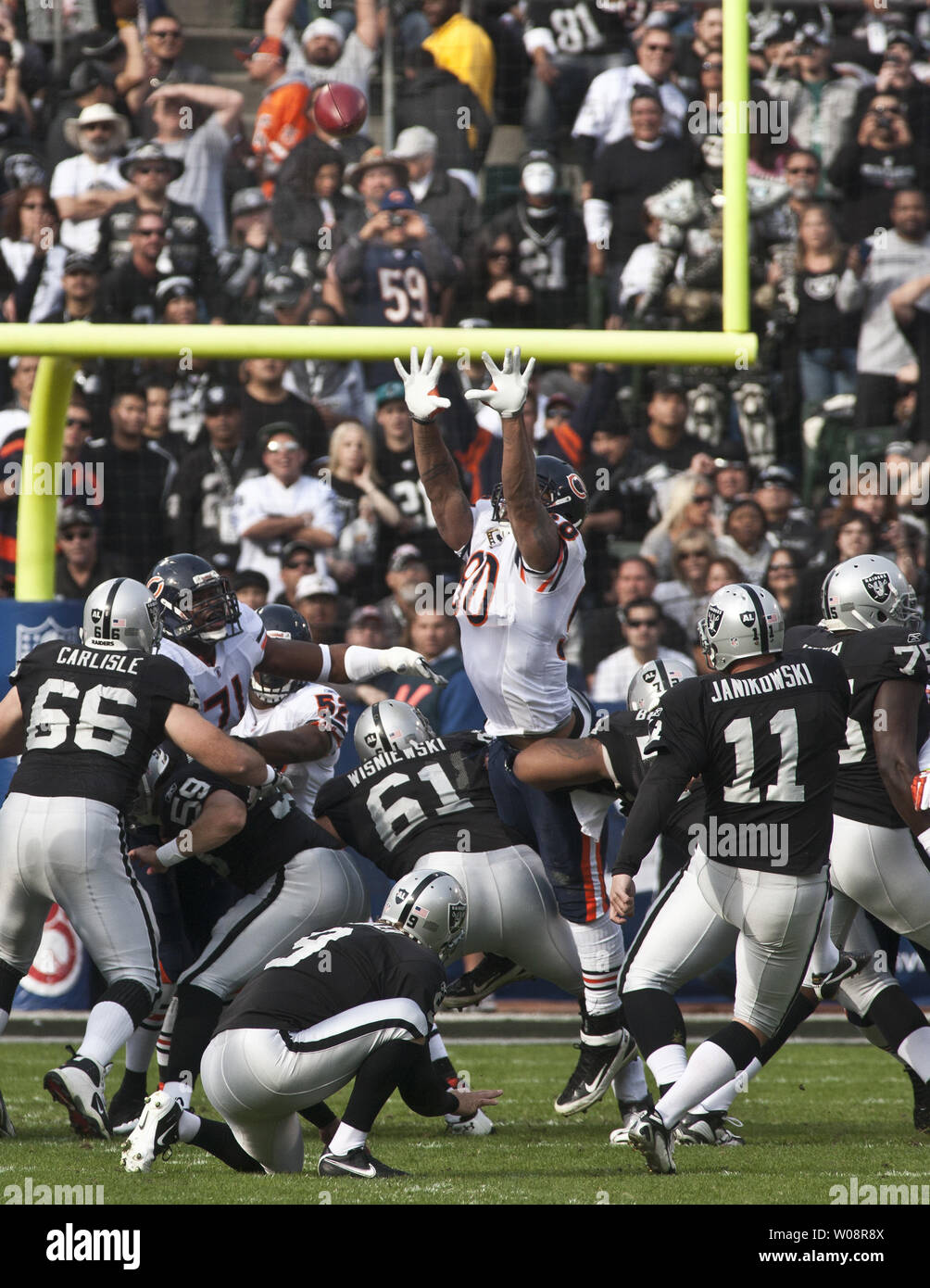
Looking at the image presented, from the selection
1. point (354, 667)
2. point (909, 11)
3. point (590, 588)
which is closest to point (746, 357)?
point (354, 667)

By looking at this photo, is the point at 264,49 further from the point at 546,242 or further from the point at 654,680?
the point at 654,680

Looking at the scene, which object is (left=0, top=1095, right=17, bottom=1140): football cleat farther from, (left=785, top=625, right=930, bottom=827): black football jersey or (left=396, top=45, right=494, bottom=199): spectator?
(left=396, top=45, right=494, bottom=199): spectator

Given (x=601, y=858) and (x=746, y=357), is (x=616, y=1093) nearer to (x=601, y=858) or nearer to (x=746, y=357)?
(x=601, y=858)

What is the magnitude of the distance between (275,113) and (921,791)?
6.45 m

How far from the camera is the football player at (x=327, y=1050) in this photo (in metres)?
4.24

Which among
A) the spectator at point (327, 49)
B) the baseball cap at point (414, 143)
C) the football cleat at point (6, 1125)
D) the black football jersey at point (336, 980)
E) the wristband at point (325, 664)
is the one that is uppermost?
the spectator at point (327, 49)

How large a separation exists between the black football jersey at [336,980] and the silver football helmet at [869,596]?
2082 mm

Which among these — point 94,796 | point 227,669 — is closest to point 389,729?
point 227,669

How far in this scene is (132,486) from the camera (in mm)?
9086

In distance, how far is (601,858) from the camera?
5691 millimetres

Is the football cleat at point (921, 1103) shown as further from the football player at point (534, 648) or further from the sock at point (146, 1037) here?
the sock at point (146, 1037)

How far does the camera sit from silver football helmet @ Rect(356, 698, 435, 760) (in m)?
6.10

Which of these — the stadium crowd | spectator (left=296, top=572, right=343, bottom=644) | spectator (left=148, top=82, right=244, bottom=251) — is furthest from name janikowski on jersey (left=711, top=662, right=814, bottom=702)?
spectator (left=148, top=82, right=244, bottom=251)

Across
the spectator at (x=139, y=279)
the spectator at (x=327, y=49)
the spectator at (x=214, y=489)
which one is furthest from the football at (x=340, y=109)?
the spectator at (x=214, y=489)
